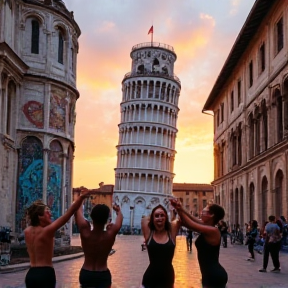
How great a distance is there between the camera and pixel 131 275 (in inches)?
611

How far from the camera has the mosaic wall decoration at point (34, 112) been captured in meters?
30.6

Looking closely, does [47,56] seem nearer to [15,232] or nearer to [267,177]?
[15,232]

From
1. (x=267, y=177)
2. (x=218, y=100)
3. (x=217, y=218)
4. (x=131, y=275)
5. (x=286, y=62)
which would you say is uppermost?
(x=218, y=100)

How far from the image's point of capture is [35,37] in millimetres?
31391

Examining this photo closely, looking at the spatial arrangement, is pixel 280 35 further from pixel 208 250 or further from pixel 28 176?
pixel 208 250

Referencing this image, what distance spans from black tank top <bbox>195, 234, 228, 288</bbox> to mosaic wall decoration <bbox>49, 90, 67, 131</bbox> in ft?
85.9

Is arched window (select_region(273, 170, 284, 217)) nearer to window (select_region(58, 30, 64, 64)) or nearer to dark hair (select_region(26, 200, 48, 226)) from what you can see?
window (select_region(58, 30, 64, 64))

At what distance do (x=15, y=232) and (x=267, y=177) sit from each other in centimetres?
1477

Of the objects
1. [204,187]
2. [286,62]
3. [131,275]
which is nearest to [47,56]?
[286,62]

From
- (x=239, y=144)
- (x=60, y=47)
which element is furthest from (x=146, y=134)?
(x=60, y=47)

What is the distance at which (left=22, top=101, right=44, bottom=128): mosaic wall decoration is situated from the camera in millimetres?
30594

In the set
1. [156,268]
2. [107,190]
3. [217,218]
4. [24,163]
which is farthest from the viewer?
[107,190]

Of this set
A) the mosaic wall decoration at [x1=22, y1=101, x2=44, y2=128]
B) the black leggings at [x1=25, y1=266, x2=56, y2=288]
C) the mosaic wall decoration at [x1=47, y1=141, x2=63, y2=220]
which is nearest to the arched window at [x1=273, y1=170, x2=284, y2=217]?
the mosaic wall decoration at [x1=47, y1=141, x2=63, y2=220]

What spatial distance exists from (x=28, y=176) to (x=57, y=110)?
4.44 m
